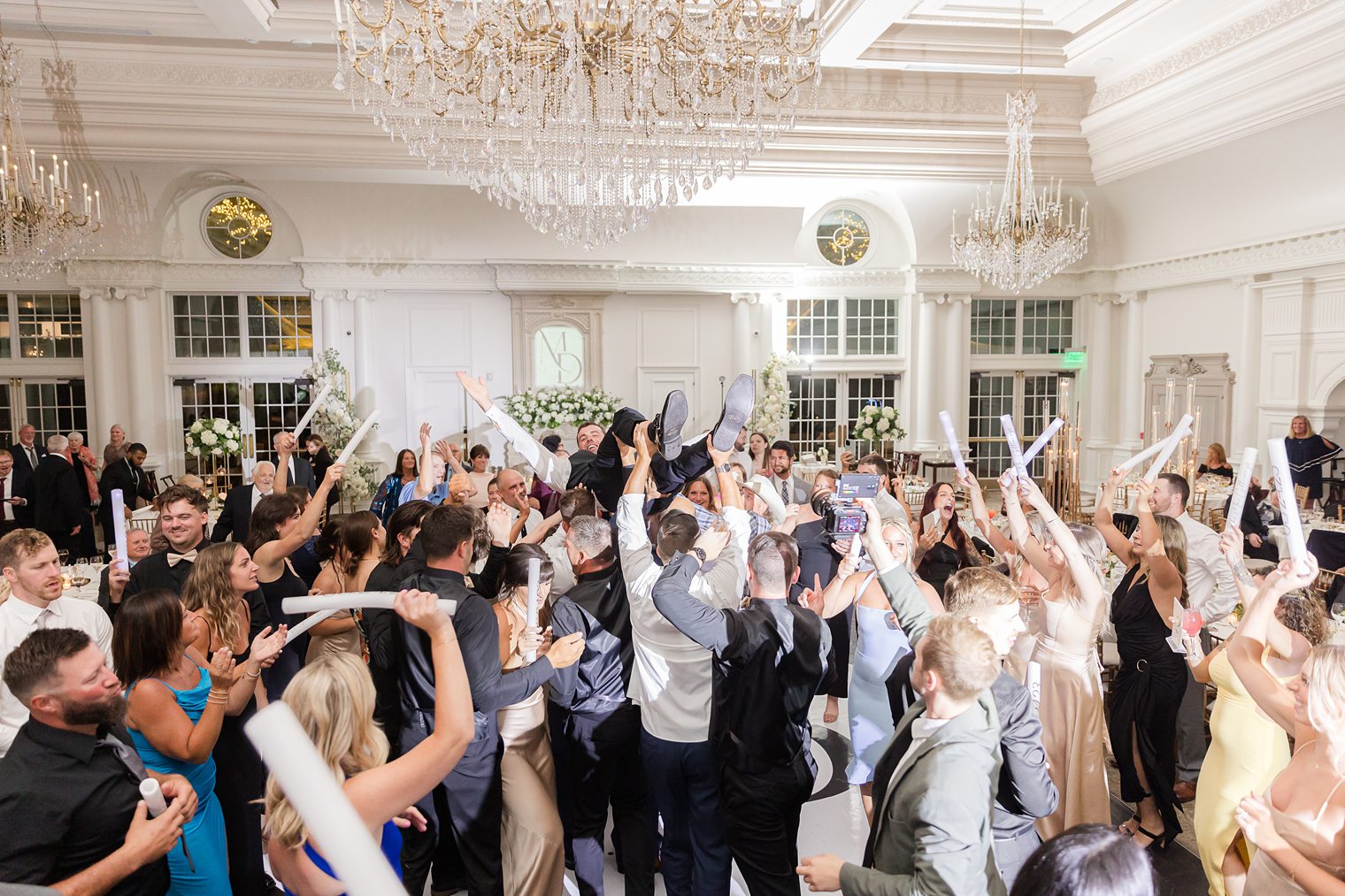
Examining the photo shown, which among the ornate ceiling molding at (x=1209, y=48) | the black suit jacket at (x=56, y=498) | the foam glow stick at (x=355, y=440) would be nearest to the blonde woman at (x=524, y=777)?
the foam glow stick at (x=355, y=440)

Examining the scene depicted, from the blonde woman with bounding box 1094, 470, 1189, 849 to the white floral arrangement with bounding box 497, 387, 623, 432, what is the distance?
8034 millimetres

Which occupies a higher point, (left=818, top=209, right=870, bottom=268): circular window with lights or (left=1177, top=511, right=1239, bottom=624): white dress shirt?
(left=818, top=209, right=870, bottom=268): circular window with lights

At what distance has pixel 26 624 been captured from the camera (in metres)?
3.25

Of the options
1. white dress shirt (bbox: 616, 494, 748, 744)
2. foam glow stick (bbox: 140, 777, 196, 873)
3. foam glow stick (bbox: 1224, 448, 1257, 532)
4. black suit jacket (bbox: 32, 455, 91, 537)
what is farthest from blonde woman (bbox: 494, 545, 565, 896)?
black suit jacket (bbox: 32, 455, 91, 537)

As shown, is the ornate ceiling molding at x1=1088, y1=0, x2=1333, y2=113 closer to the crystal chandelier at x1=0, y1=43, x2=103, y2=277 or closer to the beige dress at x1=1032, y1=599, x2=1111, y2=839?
the beige dress at x1=1032, y1=599, x2=1111, y2=839

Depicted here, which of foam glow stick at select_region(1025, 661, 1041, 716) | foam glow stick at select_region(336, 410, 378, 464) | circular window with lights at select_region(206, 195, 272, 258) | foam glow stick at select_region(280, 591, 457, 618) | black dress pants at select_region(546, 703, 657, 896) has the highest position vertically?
circular window with lights at select_region(206, 195, 272, 258)

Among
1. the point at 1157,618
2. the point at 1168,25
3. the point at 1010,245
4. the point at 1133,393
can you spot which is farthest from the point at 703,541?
the point at 1133,393

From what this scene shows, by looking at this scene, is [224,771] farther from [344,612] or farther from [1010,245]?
[1010,245]

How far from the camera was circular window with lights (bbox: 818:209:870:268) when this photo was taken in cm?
1411

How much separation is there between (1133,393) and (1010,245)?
5.51 meters

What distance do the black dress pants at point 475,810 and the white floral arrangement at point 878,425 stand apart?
35.7 ft

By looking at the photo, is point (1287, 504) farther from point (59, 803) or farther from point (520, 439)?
point (520, 439)

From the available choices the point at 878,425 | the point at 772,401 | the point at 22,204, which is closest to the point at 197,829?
the point at 22,204

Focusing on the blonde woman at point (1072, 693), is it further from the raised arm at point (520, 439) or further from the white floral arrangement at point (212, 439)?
the white floral arrangement at point (212, 439)
